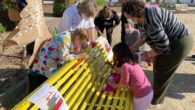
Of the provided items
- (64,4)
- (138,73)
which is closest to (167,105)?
(138,73)

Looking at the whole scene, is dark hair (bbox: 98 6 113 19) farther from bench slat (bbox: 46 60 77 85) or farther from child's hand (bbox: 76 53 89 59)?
bench slat (bbox: 46 60 77 85)

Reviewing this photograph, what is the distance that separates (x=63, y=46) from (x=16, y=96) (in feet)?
6.51

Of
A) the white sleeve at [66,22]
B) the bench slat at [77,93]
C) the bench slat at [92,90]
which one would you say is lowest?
the bench slat at [92,90]

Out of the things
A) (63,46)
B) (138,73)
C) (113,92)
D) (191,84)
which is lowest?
(191,84)

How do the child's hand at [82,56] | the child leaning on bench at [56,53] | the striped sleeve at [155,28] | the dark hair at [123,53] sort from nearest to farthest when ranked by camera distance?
the child leaning on bench at [56,53] → the dark hair at [123,53] → the striped sleeve at [155,28] → the child's hand at [82,56]

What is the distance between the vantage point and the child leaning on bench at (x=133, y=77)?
5.18m

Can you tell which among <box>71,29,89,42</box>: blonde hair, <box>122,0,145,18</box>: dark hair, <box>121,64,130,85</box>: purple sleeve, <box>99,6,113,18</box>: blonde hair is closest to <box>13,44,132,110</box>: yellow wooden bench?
<box>121,64,130,85</box>: purple sleeve

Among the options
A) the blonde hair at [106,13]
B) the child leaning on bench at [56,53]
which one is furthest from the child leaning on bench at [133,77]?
the blonde hair at [106,13]

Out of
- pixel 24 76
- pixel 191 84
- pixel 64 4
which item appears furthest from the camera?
pixel 64 4

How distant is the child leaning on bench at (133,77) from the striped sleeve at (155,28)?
402 millimetres

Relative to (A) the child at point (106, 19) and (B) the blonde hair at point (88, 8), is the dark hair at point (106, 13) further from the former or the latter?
(B) the blonde hair at point (88, 8)

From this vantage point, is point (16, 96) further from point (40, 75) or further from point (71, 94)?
point (71, 94)

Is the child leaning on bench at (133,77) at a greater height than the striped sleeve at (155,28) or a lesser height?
lesser

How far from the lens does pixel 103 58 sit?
6734 mm
